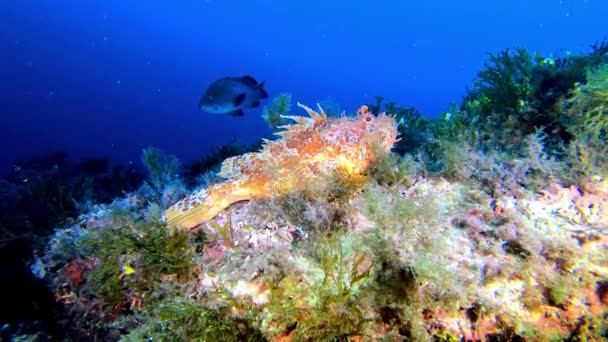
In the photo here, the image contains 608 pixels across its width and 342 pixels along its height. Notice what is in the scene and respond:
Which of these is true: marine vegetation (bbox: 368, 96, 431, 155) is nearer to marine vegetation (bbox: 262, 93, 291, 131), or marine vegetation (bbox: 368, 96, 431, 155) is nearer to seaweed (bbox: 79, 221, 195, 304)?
marine vegetation (bbox: 262, 93, 291, 131)

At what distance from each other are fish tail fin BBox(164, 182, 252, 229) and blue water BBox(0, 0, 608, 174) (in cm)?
5910

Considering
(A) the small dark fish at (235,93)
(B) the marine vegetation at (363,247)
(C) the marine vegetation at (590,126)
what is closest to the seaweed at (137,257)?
(B) the marine vegetation at (363,247)

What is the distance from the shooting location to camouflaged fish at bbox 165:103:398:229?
3.44 m

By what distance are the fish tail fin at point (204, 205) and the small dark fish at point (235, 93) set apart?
15.1ft

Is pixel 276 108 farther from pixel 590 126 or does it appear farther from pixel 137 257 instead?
pixel 590 126

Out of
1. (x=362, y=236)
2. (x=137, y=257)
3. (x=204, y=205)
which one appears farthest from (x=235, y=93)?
(x=362, y=236)

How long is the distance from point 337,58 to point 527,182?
582 ft

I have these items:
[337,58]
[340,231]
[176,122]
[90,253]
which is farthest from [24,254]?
[337,58]

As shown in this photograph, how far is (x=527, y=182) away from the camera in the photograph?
308cm

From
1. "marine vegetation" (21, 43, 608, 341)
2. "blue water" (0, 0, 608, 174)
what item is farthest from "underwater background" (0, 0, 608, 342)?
"blue water" (0, 0, 608, 174)

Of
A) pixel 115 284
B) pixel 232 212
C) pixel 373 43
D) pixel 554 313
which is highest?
pixel 373 43

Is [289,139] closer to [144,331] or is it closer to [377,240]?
[377,240]

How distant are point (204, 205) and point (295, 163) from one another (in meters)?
1.20

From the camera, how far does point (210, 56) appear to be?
470 ft
